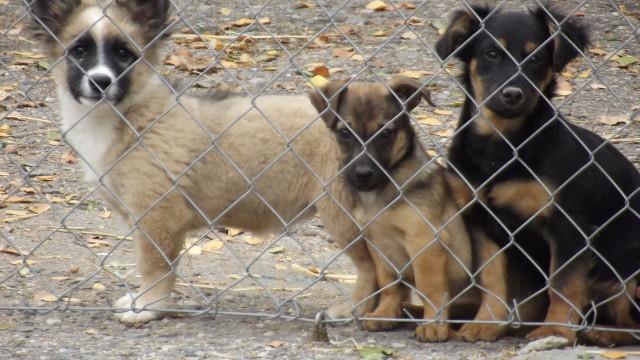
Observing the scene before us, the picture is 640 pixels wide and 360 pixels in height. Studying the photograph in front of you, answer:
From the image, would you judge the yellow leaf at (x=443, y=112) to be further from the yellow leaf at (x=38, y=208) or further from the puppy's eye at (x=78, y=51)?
the puppy's eye at (x=78, y=51)

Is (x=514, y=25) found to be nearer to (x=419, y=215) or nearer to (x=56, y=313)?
(x=419, y=215)

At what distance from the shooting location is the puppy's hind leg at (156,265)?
4.39 metres

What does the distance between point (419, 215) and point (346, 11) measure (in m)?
5.56

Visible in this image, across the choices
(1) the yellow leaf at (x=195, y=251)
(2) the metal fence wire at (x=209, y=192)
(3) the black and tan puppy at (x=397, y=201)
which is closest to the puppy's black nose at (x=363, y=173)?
(3) the black and tan puppy at (x=397, y=201)

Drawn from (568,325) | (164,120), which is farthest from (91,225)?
(568,325)

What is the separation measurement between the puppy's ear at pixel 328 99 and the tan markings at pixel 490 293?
83 cm

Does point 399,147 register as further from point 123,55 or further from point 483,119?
point 123,55

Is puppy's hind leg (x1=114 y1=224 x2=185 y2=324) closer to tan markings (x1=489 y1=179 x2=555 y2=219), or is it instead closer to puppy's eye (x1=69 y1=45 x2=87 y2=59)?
puppy's eye (x1=69 y1=45 x2=87 y2=59)

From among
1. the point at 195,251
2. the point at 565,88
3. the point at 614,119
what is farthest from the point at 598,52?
the point at 195,251

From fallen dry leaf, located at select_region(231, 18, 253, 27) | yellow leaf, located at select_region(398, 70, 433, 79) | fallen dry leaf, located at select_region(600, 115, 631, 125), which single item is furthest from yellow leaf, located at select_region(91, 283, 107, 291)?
fallen dry leaf, located at select_region(231, 18, 253, 27)

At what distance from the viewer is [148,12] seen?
4.62m

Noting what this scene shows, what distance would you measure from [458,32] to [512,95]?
49cm

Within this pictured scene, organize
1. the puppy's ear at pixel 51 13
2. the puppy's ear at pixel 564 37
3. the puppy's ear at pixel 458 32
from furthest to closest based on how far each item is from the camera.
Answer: the puppy's ear at pixel 51 13 → the puppy's ear at pixel 458 32 → the puppy's ear at pixel 564 37

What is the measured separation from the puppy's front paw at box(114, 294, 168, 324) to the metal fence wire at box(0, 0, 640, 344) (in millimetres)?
49
